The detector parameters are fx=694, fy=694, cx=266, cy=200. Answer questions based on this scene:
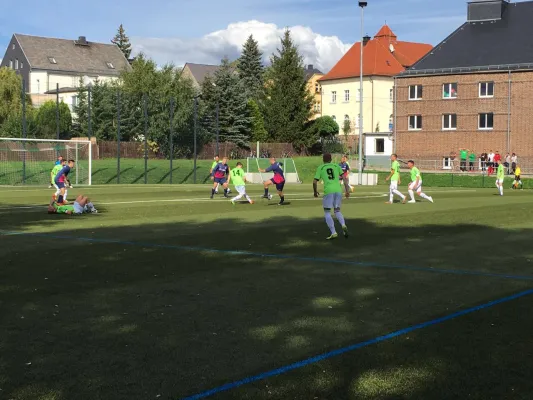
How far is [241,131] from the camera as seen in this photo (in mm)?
64938

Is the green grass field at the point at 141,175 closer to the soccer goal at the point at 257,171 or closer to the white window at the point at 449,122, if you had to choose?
the soccer goal at the point at 257,171

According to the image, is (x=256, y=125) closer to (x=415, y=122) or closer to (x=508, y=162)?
(x=415, y=122)

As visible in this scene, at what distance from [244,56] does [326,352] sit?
85662 millimetres

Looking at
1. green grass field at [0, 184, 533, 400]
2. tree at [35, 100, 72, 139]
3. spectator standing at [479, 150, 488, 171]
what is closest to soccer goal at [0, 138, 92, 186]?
tree at [35, 100, 72, 139]

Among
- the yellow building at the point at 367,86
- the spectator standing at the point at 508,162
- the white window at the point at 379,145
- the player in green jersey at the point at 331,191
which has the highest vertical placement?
the yellow building at the point at 367,86

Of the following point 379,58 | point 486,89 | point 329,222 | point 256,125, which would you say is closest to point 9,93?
point 256,125

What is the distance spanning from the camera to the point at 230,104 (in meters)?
64.2

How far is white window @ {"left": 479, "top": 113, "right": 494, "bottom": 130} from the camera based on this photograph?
59906 mm

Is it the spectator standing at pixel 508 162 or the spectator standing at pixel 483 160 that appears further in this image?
the spectator standing at pixel 483 160

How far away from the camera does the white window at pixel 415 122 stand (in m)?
64.7

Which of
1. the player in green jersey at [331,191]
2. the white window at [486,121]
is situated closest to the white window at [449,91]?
the white window at [486,121]

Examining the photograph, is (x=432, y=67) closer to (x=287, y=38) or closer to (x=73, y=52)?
(x=287, y=38)

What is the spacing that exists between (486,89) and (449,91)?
3.38 meters

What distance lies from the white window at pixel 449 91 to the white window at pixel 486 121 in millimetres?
3156
